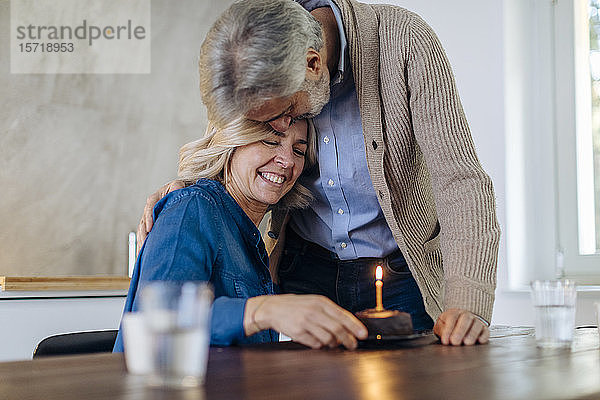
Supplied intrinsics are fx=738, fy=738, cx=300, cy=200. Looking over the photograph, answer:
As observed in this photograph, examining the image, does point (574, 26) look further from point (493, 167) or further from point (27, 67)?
point (27, 67)

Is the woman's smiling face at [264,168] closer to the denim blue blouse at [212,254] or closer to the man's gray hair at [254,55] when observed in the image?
the denim blue blouse at [212,254]

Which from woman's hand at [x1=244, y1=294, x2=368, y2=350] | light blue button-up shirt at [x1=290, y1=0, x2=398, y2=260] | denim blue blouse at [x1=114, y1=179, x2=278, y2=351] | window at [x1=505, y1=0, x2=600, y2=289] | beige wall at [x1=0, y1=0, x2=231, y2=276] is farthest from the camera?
beige wall at [x1=0, y1=0, x2=231, y2=276]

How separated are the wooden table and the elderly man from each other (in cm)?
23

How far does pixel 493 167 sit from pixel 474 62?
1.37ft

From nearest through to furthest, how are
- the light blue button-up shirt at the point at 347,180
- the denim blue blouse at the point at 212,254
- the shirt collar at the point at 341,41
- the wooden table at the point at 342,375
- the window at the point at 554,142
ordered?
the wooden table at the point at 342,375
the denim blue blouse at the point at 212,254
the shirt collar at the point at 341,41
the light blue button-up shirt at the point at 347,180
the window at the point at 554,142

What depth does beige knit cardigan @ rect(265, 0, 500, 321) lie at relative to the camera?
148 centimetres

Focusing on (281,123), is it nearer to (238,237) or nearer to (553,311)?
(238,237)

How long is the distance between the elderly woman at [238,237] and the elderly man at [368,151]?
66mm

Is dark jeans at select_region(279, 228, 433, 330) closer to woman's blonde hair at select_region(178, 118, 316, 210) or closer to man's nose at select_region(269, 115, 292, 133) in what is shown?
woman's blonde hair at select_region(178, 118, 316, 210)

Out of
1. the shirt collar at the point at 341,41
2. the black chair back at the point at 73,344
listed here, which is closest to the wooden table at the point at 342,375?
the shirt collar at the point at 341,41

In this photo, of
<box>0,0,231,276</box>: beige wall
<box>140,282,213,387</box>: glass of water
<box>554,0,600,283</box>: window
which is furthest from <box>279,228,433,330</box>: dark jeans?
<box>0,0,231,276</box>: beige wall

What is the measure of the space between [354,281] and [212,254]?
17.4 inches

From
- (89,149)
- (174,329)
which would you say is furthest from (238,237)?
(89,149)

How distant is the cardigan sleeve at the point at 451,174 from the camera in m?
1.42
